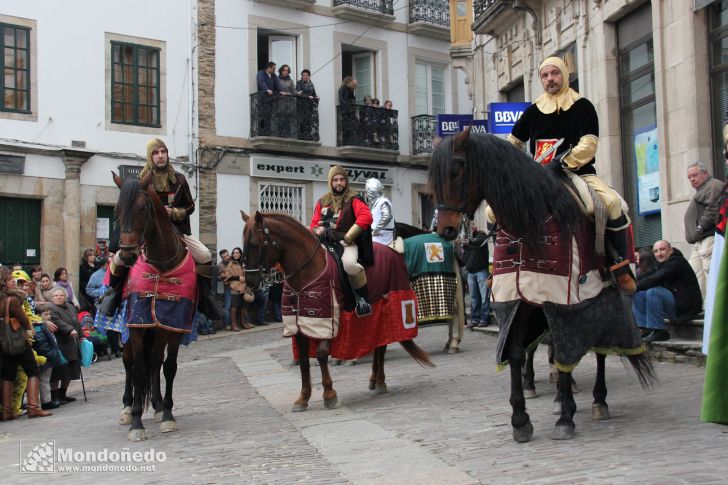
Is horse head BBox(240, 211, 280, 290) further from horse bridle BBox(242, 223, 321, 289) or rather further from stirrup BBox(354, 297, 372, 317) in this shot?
stirrup BBox(354, 297, 372, 317)

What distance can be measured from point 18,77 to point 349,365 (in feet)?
43.9

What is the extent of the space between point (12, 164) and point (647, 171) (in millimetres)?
14720

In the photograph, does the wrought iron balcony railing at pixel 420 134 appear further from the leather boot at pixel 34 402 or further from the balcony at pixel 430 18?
the leather boot at pixel 34 402

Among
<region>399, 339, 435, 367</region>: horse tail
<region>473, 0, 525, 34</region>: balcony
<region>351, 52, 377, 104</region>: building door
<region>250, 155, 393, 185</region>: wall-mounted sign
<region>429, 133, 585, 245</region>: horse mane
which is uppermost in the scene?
<region>351, 52, 377, 104</region>: building door

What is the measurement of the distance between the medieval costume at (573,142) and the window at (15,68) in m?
17.0

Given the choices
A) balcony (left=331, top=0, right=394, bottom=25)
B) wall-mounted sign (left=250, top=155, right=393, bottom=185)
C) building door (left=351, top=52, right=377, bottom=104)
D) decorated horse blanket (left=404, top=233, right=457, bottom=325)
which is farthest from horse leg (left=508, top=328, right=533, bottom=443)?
building door (left=351, top=52, right=377, bottom=104)

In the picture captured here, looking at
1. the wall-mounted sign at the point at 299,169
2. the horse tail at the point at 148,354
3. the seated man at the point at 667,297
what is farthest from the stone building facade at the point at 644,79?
the wall-mounted sign at the point at 299,169

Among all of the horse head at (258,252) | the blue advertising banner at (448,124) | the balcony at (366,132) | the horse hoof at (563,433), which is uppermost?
the balcony at (366,132)

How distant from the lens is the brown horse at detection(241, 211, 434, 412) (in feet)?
27.2

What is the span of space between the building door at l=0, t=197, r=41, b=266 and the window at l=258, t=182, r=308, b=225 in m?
6.62

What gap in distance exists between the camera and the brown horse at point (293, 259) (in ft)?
27.2

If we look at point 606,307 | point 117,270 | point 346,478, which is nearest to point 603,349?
point 606,307

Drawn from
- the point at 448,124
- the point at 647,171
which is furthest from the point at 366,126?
the point at 647,171

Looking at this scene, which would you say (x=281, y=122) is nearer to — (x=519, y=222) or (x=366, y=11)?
(x=366, y=11)
